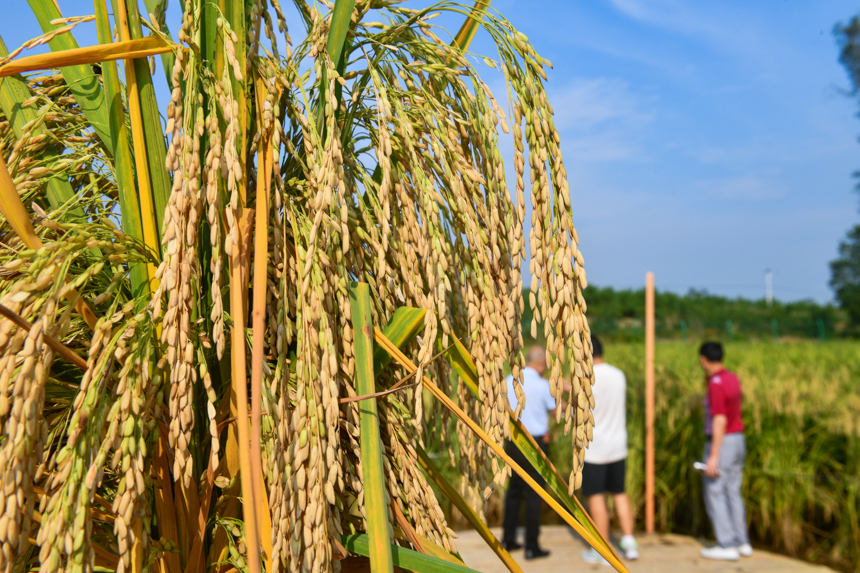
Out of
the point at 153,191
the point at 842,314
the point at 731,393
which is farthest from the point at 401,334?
the point at 842,314

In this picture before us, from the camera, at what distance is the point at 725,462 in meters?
6.59

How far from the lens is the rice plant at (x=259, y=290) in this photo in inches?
39.4

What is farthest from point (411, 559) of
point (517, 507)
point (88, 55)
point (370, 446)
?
point (517, 507)

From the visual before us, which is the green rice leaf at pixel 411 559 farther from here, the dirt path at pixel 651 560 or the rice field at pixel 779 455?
the rice field at pixel 779 455

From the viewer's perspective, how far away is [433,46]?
129 cm

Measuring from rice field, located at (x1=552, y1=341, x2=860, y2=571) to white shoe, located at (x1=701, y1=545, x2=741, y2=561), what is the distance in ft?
1.74

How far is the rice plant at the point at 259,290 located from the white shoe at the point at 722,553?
606cm

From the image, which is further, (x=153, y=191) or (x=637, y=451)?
(x=637, y=451)

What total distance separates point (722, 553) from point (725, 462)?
2.71 feet

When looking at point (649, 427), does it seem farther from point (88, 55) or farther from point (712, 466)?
point (88, 55)

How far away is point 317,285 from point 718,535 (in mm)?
6655

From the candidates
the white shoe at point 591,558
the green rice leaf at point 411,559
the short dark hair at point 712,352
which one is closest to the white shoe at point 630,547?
the white shoe at point 591,558

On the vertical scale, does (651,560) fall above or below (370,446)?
below

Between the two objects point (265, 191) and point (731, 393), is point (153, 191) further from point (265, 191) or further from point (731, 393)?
point (731, 393)
